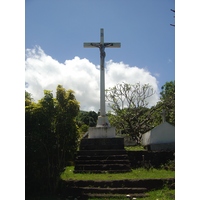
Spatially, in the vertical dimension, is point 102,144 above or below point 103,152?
above

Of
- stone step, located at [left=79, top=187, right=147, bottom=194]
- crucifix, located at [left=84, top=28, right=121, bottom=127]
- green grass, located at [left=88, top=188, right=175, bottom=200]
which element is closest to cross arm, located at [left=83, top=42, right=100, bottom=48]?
crucifix, located at [left=84, top=28, right=121, bottom=127]

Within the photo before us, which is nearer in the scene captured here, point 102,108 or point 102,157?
point 102,157

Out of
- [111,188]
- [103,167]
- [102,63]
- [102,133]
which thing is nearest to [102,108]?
[102,133]

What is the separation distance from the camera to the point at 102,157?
9.79 metres

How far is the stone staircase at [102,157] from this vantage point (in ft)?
29.7

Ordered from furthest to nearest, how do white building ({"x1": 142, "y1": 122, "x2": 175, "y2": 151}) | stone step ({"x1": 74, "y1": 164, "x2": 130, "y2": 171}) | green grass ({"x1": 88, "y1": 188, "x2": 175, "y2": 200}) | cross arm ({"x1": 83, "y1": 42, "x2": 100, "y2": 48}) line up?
1. white building ({"x1": 142, "y1": 122, "x2": 175, "y2": 151})
2. cross arm ({"x1": 83, "y1": 42, "x2": 100, "y2": 48})
3. stone step ({"x1": 74, "y1": 164, "x2": 130, "y2": 171})
4. green grass ({"x1": 88, "y1": 188, "x2": 175, "y2": 200})

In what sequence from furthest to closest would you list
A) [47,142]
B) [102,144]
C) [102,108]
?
[102,108] < [102,144] < [47,142]

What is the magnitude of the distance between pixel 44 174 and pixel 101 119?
599 centimetres

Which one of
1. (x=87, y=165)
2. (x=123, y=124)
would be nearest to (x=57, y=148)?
(x=87, y=165)

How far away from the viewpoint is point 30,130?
21.6 feet

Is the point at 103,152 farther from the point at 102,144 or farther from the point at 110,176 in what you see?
the point at 110,176

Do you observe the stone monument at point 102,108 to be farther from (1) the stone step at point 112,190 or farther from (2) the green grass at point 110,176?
(1) the stone step at point 112,190

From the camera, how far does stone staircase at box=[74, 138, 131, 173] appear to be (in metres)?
9.05

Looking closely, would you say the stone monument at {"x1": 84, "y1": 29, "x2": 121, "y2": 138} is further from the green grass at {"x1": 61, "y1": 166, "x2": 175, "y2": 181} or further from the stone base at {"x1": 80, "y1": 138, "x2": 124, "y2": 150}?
the green grass at {"x1": 61, "y1": 166, "x2": 175, "y2": 181}
